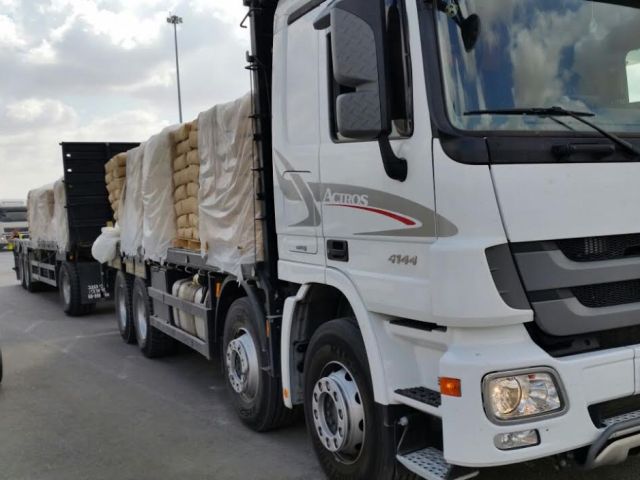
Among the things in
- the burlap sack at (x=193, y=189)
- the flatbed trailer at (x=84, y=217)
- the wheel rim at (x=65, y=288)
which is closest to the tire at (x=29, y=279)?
the wheel rim at (x=65, y=288)

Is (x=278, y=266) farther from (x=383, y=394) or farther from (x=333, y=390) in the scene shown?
(x=383, y=394)

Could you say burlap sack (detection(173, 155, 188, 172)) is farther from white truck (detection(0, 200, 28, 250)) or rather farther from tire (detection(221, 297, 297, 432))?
white truck (detection(0, 200, 28, 250))

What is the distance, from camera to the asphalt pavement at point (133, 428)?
14.3 ft

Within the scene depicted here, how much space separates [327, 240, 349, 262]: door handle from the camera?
353cm

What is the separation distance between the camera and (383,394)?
3119 millimetres

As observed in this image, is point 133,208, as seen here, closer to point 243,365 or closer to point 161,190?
point 161,190

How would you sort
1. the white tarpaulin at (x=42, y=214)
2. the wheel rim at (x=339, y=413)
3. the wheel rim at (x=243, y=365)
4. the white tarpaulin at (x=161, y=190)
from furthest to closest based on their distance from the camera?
the white tarpaulin at (x=42, y=214), the white tarpaulin at (x=161, y=190), the wheel rim at (x=243, y=365), the wheel rim at (x=339, y=413)

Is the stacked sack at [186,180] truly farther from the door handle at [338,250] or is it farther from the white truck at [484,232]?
the white truck at [484,232]

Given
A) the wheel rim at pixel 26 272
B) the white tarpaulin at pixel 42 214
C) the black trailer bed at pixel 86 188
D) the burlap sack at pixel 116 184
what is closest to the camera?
the burlap sack at pixel 116 184

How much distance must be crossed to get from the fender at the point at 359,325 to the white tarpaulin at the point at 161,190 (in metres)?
3.06

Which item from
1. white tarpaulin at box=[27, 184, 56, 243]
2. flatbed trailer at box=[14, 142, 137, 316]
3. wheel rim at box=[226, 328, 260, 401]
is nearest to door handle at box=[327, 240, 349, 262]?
wheel rim at box=[226, 328, 260, 401]

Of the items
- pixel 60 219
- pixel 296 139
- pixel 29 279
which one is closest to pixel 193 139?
pixel 296 139

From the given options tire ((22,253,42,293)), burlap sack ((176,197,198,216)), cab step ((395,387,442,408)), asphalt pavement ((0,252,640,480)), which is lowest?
asphalt pavement ((0,252,640,480))

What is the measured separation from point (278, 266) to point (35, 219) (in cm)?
1260
